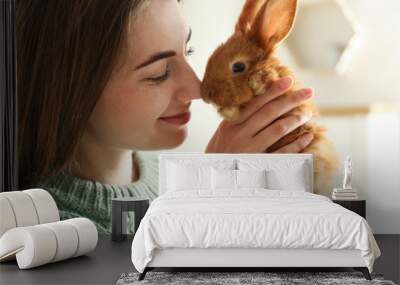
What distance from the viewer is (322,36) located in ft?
18.7

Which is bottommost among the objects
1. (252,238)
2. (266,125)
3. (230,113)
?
(252,238)

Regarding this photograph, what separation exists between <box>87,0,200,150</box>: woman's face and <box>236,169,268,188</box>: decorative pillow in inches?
28.8

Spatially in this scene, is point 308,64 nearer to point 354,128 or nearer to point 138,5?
point 354,128

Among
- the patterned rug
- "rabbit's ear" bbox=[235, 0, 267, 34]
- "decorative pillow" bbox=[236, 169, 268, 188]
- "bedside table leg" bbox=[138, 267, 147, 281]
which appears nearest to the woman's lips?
"decorative pillow" bbox=[236, 169, 268, 188]

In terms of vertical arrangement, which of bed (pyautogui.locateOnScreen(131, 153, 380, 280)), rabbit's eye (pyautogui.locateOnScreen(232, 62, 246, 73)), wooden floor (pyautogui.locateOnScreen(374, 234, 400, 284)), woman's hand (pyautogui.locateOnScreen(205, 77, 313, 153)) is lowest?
wooden floor (pyautogui.locateOnScreen(374, 234, 400, 284))

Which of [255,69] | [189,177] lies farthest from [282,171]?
[255,69]

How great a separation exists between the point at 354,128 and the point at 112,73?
84.2 inches

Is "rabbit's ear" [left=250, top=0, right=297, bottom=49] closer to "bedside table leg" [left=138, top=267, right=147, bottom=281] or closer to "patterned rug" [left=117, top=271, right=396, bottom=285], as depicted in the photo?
"patterned rug" [left=117, top=271, right=396, bottom=285]

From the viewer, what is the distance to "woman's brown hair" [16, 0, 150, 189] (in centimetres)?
557

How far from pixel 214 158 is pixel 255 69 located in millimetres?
828

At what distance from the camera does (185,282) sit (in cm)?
404

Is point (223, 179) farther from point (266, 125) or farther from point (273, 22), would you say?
point (273, 22)

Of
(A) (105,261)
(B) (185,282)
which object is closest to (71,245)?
(A) (105,261)

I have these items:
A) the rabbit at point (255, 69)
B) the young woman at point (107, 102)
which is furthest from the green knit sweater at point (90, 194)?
the rabbit at point (255, 69)
